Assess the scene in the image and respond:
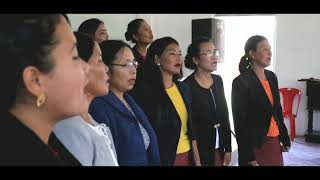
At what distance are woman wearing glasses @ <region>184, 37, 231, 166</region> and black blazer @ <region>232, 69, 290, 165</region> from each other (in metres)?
0.09

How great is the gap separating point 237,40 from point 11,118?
478cm

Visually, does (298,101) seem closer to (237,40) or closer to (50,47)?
(237,40)

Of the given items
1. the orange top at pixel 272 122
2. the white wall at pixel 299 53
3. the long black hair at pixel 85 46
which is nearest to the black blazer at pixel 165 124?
the orange top at pixel 272 122

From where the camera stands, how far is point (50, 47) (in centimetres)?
76

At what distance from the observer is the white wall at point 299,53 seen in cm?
574

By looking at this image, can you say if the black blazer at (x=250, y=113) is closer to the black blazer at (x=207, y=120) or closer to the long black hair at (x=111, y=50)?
the black blazer at (x=207, y=120)

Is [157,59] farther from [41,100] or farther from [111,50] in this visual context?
[41,100]

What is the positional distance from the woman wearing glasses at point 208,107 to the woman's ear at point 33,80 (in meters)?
1.62

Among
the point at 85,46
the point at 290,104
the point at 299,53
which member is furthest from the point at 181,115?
the point at 299,53

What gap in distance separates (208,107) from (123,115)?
90cm

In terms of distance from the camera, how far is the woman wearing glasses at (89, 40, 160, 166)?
152 centimetres

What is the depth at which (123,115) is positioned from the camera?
1562 millimetres

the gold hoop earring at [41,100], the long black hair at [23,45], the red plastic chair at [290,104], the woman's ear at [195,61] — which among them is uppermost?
the long black hair at [23,45]

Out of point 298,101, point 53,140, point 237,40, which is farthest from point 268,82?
point 298,101
